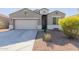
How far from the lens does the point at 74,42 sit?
7324 mm

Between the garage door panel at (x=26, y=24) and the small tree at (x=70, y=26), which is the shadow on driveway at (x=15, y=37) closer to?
→ the garage door panel at (x=26, y=24)

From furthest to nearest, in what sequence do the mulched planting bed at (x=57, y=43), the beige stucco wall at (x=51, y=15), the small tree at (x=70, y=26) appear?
the small tree at (x=70, y=26), the mulched planting bed at (x=57, y=43), the beige stucco wall at (x=51, y=15)

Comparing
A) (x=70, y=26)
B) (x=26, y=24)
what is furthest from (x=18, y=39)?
(x=70, y=26)

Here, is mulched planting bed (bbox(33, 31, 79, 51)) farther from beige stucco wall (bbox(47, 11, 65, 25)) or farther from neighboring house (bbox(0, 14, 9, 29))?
neighboring house (bbox(0, 14, 9, 29))

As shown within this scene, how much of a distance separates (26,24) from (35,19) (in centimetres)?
69

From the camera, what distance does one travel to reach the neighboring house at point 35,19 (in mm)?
6350

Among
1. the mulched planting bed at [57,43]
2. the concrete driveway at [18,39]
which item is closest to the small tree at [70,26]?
the mulched planting bed at [57,43]

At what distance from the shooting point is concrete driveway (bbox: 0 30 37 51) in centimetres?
721

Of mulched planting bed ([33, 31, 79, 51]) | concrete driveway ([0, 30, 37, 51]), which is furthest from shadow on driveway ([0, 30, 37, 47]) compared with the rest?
mulched planting bed ([33, 31, 79, 51])

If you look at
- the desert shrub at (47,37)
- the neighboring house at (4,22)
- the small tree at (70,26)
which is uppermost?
the neighboring house at (4,22)

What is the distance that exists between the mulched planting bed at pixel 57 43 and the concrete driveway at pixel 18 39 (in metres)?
0.32

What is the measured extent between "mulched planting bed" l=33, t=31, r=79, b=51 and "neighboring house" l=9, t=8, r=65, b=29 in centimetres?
39
